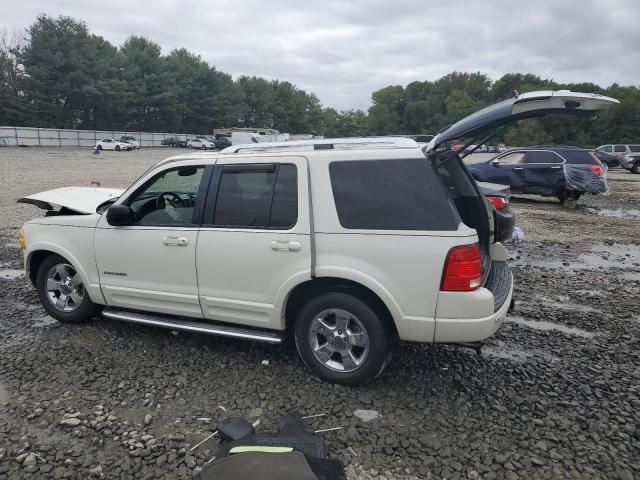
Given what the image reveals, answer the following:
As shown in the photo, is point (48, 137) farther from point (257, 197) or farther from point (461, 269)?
point (461, 269)

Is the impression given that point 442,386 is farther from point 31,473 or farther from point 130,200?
point 130,200

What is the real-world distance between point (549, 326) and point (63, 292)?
510 cm

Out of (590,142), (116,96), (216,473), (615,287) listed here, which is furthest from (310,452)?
(590,142)

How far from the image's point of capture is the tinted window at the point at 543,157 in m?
14.3

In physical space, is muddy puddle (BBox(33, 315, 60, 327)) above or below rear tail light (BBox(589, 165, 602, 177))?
below

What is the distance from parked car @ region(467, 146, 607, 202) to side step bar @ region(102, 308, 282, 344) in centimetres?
1304

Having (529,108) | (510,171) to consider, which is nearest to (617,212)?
(510,171)

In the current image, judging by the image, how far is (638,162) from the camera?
27.6 metres

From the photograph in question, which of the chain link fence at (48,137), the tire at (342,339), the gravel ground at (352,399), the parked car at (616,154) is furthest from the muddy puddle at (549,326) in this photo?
the chain link fence at (48,137)

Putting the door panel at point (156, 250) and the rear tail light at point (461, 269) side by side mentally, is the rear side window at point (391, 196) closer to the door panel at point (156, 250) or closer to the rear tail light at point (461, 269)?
the rear tail light at point (461, 269)

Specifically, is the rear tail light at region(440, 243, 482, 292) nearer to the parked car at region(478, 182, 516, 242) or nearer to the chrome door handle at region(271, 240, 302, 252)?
the chrome door handle at region(271, 240, 302, 252)

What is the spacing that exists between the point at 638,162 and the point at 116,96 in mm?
59938

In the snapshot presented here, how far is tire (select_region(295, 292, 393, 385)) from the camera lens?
343cm

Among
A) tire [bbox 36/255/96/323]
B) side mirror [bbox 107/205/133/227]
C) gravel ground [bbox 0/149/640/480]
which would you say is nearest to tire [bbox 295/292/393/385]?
gravel ground [bbox 0/149/640/480]
